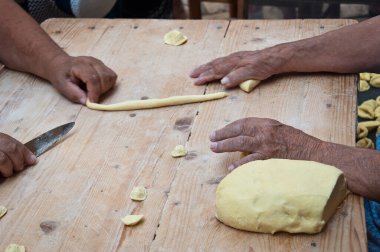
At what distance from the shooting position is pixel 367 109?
2.22 m

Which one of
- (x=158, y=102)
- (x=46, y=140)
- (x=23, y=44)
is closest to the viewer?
(x=46, y=140)

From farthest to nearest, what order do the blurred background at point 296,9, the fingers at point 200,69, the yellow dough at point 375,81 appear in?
1. the blurred background at point 296,9
2. the yellow dough at point 375,81
3. the fingers at point 200,69

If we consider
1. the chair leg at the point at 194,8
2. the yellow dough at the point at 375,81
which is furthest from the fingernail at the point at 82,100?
the chair leg at the point at 194,8

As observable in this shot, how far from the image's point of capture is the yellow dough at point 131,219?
1.29m

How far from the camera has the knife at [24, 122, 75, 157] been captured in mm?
1568

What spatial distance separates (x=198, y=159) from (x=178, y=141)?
0.10 m

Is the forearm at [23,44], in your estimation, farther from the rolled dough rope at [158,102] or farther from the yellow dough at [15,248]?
the yellow dough at [15,248]

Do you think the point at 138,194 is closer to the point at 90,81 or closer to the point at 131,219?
the point at 131,219

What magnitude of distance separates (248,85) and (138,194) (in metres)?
0.55

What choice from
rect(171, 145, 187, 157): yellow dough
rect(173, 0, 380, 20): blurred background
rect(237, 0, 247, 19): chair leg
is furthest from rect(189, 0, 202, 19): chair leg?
rect(171, 145, 187, 157): yellow dough

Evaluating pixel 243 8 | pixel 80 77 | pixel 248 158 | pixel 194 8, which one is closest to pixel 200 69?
pixel 80 77

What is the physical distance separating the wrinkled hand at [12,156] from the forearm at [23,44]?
1.35 feet

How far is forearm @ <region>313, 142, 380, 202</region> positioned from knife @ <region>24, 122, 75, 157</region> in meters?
0.71

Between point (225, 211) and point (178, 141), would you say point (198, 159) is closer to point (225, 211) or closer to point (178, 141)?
point (178, 141)
